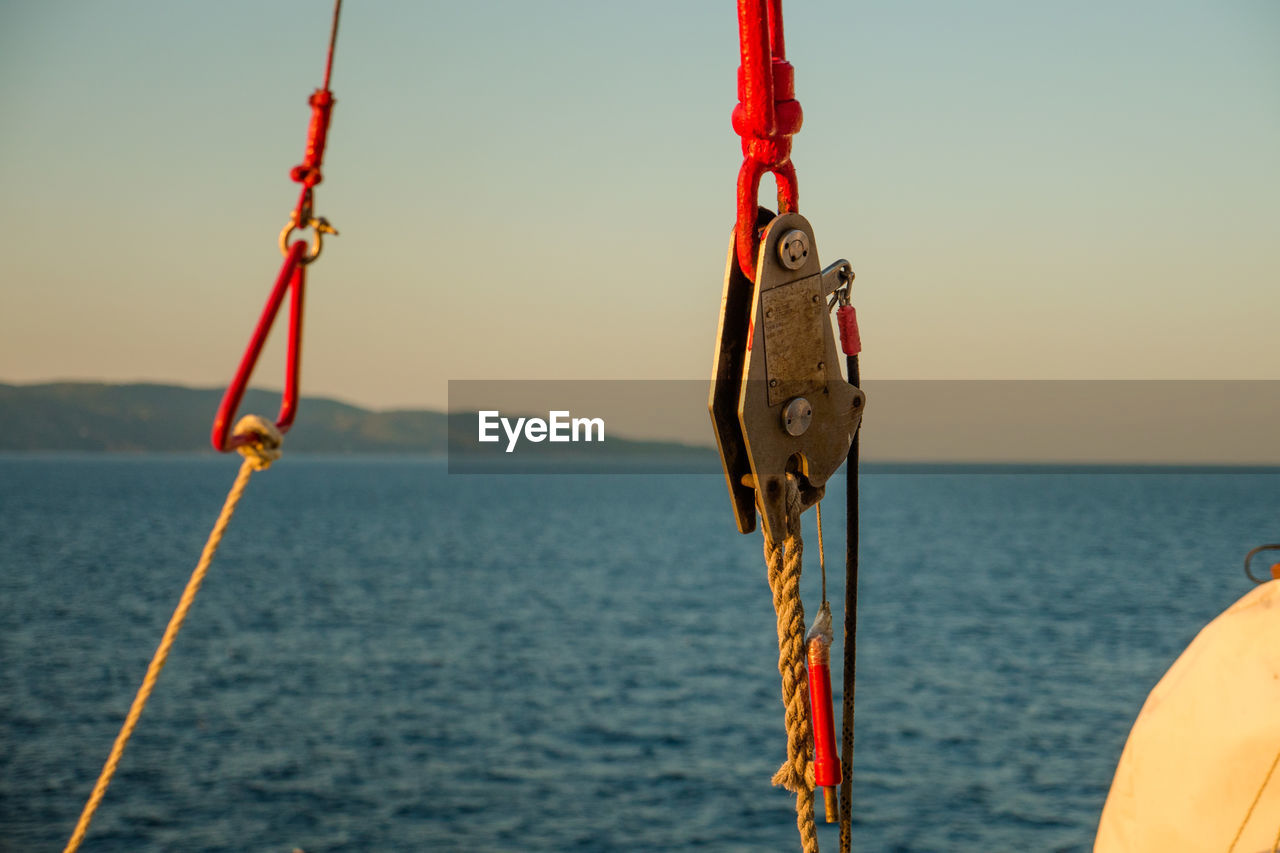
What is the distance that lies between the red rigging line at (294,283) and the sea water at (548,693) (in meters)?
16.1

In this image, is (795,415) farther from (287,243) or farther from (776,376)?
(287,243)

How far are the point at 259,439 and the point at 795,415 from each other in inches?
53.0

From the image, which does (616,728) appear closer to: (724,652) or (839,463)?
(724,652)

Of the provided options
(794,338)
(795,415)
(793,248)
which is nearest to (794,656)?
(795,415)

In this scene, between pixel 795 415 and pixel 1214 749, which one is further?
pixel 1214 749

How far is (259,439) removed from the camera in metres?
2.86

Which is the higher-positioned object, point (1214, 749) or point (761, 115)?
point (761, 115)

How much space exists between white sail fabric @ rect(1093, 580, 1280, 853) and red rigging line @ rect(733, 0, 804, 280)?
4.71 feet

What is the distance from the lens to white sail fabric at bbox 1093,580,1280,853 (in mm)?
2682

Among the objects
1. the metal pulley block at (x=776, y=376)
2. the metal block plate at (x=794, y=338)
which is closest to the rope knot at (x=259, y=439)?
the metal pulley block at (x=776, y=376)

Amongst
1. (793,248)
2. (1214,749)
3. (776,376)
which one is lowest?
(1214,749)

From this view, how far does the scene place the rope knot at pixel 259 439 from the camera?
2.83 m

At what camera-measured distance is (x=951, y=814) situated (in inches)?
785

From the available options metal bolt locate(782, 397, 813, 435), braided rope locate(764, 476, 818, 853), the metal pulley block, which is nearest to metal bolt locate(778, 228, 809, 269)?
the metal pulley block
